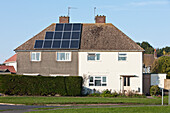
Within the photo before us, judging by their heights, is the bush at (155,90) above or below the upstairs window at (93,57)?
below

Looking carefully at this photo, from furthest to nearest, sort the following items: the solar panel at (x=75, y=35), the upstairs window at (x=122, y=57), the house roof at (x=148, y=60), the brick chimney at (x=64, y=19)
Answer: the house roof at (x=148, y=60) → the brick chimney at (x=64, y=19) → the solar panel at (x=75, y=35) → the upstairs window at (x=122, y=57)

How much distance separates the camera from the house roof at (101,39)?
143 ft

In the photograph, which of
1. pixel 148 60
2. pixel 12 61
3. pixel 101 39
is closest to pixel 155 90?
pixel 101 39

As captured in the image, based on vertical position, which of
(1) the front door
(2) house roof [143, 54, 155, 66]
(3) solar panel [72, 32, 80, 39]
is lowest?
(1) the front door

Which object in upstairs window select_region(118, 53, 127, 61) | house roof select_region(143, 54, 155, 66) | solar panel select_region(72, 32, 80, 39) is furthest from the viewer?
house roof select_region(143, 54, 155, 66)

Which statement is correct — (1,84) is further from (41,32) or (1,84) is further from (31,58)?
(41,32)

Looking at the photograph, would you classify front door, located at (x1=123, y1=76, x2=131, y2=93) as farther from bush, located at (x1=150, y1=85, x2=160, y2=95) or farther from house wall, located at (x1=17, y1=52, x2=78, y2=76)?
house wall, located at (x1=17, y1=52, x2=78, y2=76)

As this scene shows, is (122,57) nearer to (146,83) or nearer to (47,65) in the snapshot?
(146,83)

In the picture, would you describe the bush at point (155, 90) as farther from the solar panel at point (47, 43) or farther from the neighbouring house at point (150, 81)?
the solar panel at point (47, 43)

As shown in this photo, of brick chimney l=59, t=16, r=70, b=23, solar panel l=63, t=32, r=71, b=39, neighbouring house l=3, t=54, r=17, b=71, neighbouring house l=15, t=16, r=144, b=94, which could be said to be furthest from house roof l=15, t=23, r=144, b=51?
neighbouring house l=3, t=54, r=17, b=71

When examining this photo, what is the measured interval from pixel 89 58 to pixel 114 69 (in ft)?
11.0

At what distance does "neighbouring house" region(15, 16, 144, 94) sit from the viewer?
43031mm

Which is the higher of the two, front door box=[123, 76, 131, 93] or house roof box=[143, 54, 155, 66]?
house roof box=[143, 54, 155, 66]

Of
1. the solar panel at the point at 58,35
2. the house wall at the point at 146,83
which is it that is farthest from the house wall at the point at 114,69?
the solar panel at the point at 58,35
